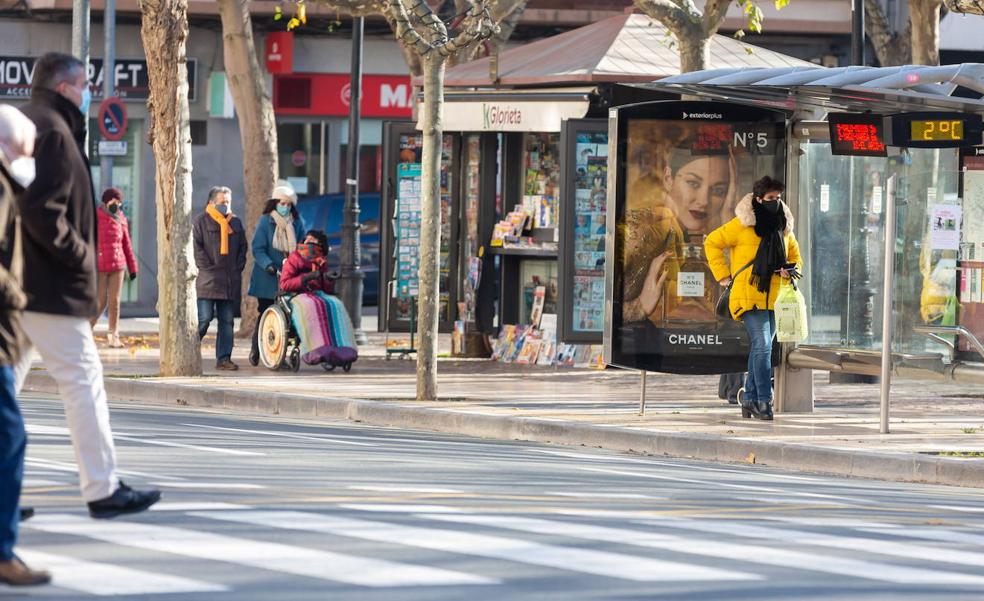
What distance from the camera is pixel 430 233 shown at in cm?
1700

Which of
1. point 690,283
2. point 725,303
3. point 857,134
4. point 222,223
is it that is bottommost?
point 725,303

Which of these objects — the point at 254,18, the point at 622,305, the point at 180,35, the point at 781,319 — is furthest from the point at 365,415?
the point at 254,18

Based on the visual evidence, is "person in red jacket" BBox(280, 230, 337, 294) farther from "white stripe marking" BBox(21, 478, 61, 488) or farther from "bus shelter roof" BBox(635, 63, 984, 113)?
"white stripe marking" BBox(21, 478, 61, 488)

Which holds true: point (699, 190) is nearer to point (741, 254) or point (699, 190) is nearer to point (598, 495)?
point (741, 254)

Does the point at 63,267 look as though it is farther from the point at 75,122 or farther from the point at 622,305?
the point at 622,305

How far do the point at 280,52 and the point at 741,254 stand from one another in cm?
1833

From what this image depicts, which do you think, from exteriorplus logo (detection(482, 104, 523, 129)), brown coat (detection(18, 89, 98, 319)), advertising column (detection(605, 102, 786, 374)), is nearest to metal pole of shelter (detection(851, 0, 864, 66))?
exteriorplus logo (detection(482, 104, 523, 129))

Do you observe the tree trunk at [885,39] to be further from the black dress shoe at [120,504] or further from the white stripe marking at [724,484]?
the black dress shoe at [120,504]

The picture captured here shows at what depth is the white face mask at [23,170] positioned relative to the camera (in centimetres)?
786

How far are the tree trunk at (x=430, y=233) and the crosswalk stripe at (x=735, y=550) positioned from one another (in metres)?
7.52

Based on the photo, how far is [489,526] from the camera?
29.7ft

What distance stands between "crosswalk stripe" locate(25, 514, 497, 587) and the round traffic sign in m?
17.7

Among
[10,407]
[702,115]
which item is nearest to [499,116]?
[702,115]

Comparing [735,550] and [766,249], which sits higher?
[766,249]
